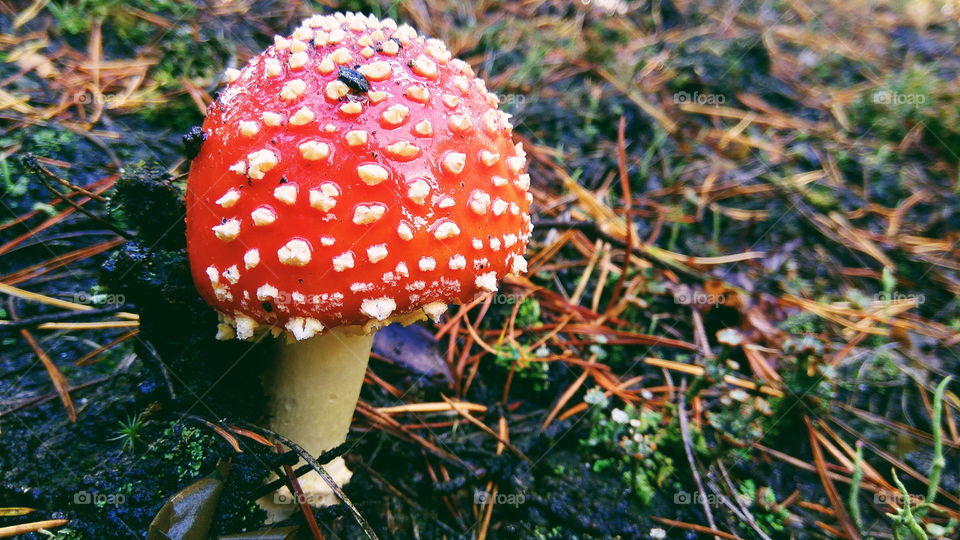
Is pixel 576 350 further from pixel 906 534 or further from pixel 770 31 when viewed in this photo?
pixel 770 31

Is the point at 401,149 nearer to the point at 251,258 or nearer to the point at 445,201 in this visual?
the point at 445,201

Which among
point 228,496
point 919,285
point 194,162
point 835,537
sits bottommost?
point 919,285

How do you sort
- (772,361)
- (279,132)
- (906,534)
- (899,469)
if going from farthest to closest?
(772,361) < (899,469) < (906,534) < (279,132)

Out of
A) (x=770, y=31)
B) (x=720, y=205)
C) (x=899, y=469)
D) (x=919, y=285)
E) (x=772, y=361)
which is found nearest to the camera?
(x=899, y=469)

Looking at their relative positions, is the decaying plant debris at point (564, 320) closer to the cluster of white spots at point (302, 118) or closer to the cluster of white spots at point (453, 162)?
the cluster of white spots at point (302, 118)

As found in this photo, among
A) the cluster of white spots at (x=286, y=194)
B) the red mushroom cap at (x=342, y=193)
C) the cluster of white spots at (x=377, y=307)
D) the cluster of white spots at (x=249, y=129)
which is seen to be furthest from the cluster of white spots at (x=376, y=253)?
the cluster of white spots at (x=249, y=129)

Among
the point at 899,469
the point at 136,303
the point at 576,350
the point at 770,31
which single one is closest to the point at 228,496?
the point at 136,303

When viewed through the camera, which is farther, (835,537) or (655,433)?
(655,433)

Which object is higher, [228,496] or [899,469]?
[228,496]
